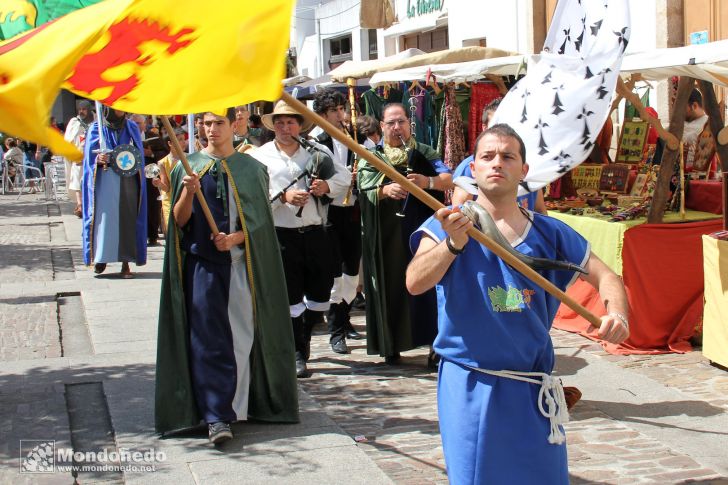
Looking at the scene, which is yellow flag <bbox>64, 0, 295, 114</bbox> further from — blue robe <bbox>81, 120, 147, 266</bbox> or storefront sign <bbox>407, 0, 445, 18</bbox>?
storefront sign <bbox>407, 0, 445, 18</bbox>

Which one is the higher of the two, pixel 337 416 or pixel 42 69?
pixel 42 69

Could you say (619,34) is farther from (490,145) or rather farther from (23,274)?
(23,274)

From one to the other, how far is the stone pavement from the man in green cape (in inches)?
8.2

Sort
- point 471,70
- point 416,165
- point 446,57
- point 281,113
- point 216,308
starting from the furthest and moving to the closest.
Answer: point 446,57
point 471,70
point 416,165
point 281,113
point 216,308

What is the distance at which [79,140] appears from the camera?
1457cm

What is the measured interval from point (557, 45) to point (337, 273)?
263 cm

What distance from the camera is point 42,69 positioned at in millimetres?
2611

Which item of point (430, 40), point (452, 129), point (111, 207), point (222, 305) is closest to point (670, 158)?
point (452, 129)

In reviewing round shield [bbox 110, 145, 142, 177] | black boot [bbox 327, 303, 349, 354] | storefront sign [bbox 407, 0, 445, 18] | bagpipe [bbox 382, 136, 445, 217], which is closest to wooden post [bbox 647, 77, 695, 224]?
bagpipe [bbox 382, 136, 445, 217]

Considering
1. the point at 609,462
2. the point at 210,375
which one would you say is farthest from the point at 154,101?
the point at 609,462

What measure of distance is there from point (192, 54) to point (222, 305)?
2907mm

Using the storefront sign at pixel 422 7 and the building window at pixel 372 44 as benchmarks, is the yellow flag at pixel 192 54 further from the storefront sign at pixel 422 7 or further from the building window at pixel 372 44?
the building window at pixel 372 44

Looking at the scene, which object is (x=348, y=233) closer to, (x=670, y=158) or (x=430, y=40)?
(x=670, y=158)

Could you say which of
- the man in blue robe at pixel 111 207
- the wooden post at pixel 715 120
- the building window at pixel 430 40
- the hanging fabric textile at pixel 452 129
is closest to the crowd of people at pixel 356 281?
the hanging fabric textile at pixel 452 129
